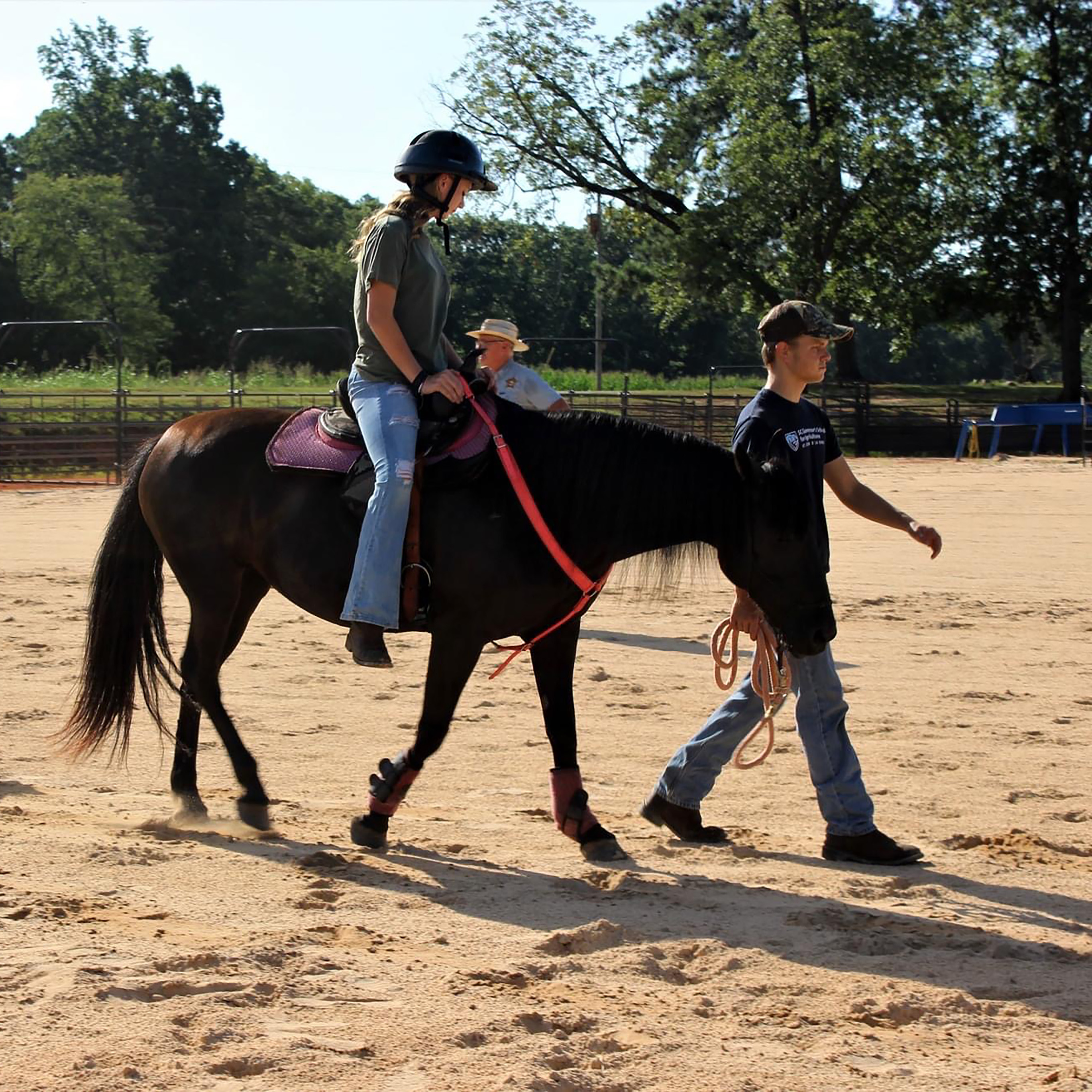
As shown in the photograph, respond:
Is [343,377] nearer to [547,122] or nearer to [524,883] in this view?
[524,883]

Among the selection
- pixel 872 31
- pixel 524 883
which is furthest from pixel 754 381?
pixel 524 883

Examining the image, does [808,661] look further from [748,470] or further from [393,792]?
[393,792]

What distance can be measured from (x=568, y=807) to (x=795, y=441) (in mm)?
1513

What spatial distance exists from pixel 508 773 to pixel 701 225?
101ft

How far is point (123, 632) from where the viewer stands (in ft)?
18.3

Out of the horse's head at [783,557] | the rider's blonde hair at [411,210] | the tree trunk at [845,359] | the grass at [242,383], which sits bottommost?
the horse's head at [783,557]

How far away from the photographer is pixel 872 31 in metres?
34.3

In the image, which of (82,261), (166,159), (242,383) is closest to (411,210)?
(242,383)

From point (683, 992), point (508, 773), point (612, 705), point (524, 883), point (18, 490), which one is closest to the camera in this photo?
point (683, 992)

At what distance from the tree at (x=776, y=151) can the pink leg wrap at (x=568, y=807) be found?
101 ft

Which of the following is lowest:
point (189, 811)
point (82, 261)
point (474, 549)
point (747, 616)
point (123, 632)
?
point (189, 811)

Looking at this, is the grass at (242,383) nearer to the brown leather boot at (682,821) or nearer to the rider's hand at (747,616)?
the brown leather boot at (682,821)

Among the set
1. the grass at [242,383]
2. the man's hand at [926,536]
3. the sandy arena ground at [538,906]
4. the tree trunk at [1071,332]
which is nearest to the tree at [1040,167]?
the tree trunk at [1071,332]

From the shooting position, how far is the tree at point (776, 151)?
34.2 m
